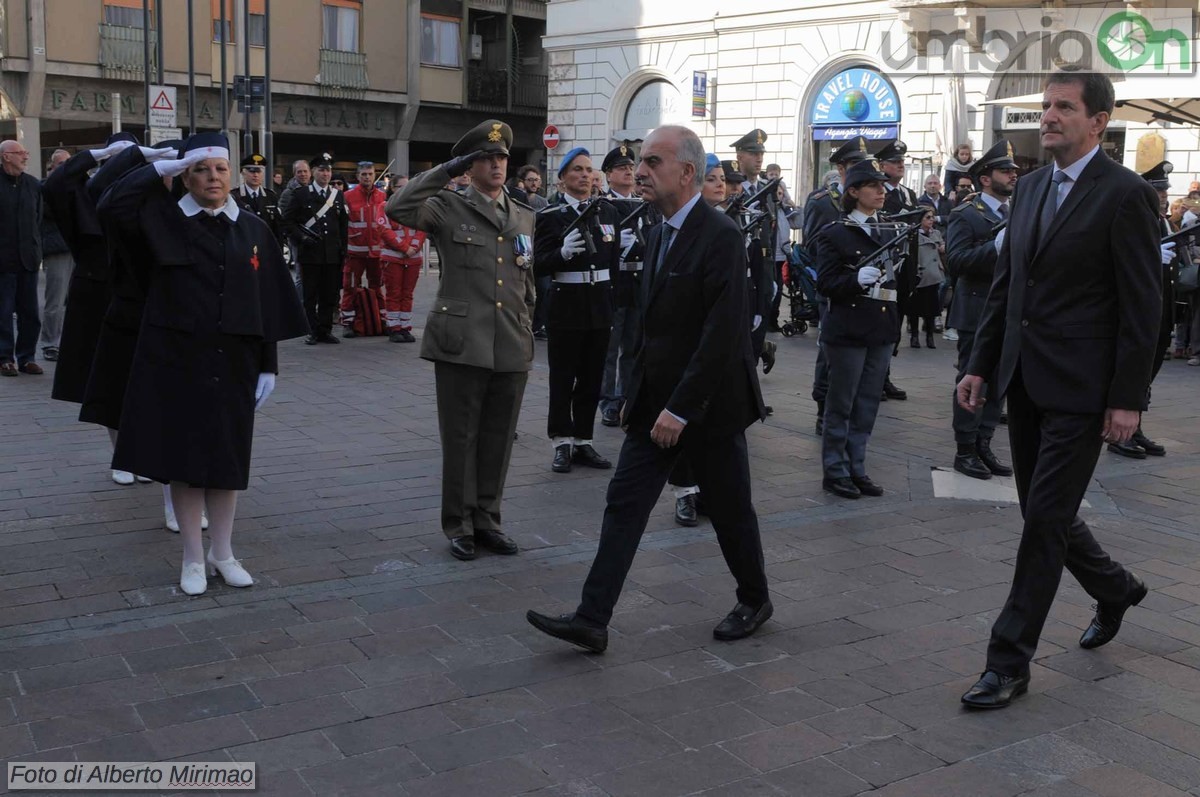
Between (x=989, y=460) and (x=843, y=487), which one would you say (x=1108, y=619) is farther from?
(x=989, y=460)

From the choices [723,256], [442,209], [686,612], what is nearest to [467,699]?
[686,612]

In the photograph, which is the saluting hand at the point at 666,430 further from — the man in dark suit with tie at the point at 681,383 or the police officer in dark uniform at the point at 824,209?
the police officer in dark uniform at the point at 824,209

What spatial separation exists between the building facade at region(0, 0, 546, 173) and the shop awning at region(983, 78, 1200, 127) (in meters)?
18.4

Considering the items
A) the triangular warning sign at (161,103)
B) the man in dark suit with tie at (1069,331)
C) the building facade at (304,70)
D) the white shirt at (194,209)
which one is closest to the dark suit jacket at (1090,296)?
the man in dark suit with tie at (1069,331)

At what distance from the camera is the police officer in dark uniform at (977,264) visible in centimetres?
809

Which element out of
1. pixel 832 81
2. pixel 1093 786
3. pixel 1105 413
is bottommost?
pixel 1093 786

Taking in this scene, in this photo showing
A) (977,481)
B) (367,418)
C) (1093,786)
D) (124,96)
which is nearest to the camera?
(1093,786)

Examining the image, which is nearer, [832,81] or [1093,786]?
[1093,786]

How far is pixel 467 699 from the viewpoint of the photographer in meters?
4.30

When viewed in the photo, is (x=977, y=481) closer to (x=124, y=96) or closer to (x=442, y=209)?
(x=442, y=209)

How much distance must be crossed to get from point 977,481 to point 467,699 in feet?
15.2

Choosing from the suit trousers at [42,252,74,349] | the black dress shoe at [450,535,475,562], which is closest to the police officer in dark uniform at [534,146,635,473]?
the black dress shoe at [450,535,475,562]

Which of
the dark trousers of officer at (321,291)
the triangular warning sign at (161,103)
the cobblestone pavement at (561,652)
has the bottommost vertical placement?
the cobblestone pavement at (561,652)

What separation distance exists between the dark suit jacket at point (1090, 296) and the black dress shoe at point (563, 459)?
3.72 meters
